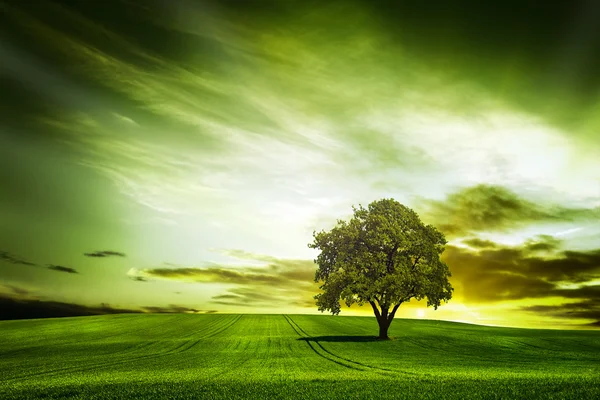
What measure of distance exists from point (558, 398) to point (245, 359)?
1119 inches

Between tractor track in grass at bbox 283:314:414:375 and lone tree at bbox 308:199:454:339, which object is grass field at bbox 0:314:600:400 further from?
lone tree at bbox 308:199:454:339

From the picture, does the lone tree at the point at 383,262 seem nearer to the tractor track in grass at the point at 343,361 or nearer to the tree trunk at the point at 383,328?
the tree trunk at the point at 383,328

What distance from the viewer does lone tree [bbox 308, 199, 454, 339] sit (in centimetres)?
5378

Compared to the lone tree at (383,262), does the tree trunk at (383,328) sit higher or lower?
lower

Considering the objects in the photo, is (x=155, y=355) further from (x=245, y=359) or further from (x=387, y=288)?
(x=387, y=288)

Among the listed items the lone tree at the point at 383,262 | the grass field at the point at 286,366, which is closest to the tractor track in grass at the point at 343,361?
the grass field at the point at 286,366

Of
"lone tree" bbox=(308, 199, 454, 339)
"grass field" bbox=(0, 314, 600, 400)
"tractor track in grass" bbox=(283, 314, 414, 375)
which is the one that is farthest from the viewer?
"lone tree" bbox=(308, 199, 454, 339)

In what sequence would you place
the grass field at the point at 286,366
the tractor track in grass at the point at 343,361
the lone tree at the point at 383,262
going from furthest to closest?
the lone tree at the point at 383,262 < the tractor track in grass at the point at 343,361 < the grass field at the point at 286,366

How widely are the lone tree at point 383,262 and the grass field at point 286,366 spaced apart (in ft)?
18.5

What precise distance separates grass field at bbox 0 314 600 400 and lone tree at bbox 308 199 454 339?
18.5ft

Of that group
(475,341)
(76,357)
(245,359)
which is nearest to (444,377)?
(245,359)

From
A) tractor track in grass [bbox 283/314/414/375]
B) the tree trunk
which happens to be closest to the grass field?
tractor track in grass [bbox 283/314/414/375]

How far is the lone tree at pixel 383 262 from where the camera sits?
53.8 meters

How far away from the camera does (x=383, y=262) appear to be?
54.9 m
